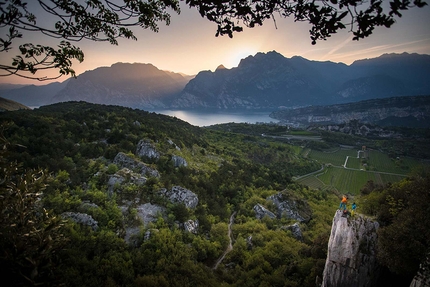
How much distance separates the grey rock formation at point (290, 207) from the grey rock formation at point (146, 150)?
54.8 feet

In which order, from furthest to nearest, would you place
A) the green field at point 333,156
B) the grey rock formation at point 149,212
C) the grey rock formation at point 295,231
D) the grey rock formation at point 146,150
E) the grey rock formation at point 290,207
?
1. the green field at point 333,156
2. the grey rock formation at point 290,207
3. the grey rock formation at point 146,150
4. the grey rock formation at point 295,231
5. the grey rock formation at point 149,212

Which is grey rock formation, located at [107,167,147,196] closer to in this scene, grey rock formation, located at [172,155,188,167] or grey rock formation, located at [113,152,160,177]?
grey rock formation, located at [113,152,160,177]

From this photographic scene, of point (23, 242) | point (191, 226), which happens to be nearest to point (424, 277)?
point (23, 242)

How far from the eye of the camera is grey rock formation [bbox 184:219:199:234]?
17731 mm

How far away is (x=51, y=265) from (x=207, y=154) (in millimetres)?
36844

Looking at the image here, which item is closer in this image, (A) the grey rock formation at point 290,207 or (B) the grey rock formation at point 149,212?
(B) the grey rock formation at point 149,212

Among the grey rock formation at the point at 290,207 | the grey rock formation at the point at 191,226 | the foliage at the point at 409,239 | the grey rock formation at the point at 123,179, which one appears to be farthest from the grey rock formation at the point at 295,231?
the grey rock formation at the point at 123,179

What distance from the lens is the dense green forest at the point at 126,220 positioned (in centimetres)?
372

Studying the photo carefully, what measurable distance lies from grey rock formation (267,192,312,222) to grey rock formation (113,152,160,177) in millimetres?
16283

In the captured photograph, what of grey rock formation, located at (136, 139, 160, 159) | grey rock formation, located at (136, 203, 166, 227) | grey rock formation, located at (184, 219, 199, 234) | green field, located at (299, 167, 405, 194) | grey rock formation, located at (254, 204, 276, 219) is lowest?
green field, located at (299, 167, 405, 194)

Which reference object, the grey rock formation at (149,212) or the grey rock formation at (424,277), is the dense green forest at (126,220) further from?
the grey rock formation at (424,277)

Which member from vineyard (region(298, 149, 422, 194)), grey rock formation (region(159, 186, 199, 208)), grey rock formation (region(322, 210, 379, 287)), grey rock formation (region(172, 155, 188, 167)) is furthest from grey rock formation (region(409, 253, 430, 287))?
vineyard (region(298, 149, 422, 194))

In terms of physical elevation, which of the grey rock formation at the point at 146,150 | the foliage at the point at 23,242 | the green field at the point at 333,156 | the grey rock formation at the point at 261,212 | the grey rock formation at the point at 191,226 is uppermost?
the foliage at the point at 23,242

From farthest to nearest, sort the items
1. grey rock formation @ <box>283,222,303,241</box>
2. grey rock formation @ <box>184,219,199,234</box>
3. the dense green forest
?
grey rock formation @ <box>283,222,303,241</box>, grey rock formation @ <box>184,219,199,234</box>, the dense green forest
